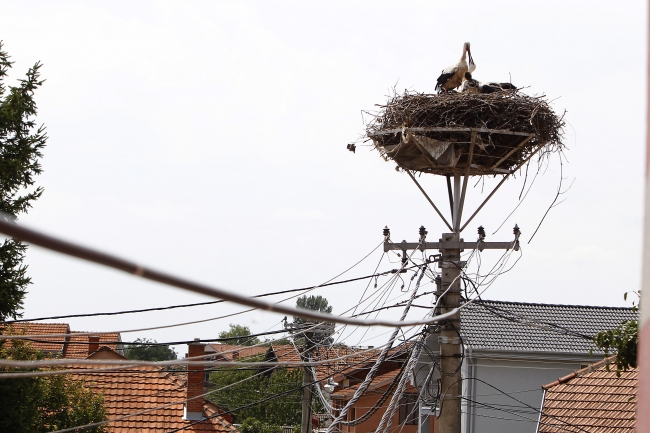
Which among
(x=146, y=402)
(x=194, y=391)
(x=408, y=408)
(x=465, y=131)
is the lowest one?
(x=408, y=408)

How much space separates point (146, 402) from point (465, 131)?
37.1 ft

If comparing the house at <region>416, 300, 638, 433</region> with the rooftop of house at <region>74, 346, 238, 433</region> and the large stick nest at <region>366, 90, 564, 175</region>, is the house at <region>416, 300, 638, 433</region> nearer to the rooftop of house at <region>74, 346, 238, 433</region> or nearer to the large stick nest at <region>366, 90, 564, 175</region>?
the rooftop of house at <region>74, 346, 238, 433</region>

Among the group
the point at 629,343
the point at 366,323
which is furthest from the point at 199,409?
the point at 366,323

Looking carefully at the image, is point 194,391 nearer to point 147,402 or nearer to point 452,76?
point 147,402

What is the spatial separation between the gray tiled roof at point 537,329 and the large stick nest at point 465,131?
986 cm

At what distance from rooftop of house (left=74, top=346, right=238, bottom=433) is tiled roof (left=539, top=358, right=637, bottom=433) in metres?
6.37

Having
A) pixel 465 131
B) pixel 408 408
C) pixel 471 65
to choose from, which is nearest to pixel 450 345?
pixel 465 131

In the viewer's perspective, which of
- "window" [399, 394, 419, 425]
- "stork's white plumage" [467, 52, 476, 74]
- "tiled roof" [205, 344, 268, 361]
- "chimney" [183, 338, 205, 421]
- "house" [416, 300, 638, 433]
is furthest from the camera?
"house" [416, 300, 638, 433]

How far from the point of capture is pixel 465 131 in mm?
8797

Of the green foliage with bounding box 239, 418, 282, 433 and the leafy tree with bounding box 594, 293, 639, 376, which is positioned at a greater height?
the leafy tree with bounding box 594, 293, 639, 376

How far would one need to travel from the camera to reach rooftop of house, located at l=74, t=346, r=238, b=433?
55.8 feet

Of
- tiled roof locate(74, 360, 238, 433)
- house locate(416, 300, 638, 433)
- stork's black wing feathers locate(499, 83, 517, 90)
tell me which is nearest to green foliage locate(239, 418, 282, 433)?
house locate(416, 300, 638, 433)

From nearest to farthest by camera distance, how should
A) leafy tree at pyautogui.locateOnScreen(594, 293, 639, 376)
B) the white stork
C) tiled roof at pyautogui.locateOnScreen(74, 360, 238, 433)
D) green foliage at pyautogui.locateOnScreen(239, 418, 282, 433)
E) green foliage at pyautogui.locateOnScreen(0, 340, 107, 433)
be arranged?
leafy tree at pyautogui.locateOnScreen(594, 293, 639, 376) < the white stork < green foliage at pyautogui.locateOnScreen(0, 340, 107, 433) < tiled roof at pyautogui.locateOnScreen(74, 360, 238, 433) < green foliage at pyautogui.locateOnScreen(239, 418, 282, 433)

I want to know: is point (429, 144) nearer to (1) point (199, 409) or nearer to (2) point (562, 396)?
(2) point (562, 396)
